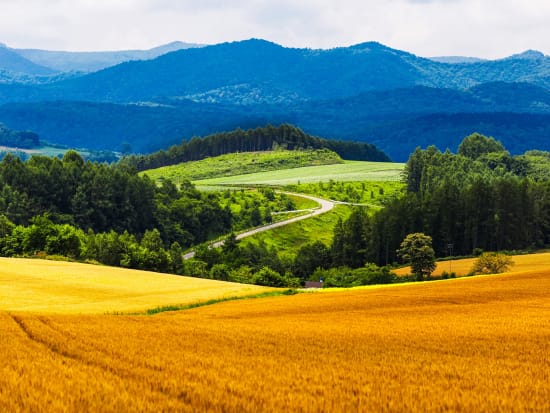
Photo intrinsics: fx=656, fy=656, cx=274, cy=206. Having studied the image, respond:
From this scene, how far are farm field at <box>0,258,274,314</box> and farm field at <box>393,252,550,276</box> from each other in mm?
54215

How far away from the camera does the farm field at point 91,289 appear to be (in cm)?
5153

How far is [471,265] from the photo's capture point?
120938 mm

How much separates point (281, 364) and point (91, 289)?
4788cm

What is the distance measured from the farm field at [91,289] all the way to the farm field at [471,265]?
178 feet

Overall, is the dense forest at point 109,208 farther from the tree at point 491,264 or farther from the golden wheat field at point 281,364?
the golden wheat field at point 281,364

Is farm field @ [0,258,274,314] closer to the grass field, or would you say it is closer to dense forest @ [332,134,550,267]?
the grass field

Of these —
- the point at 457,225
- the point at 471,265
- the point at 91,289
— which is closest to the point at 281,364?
the point at 91,289

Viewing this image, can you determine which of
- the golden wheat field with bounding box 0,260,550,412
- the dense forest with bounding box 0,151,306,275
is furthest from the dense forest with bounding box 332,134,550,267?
the golden wheat field with bounding box 0,260,550,412

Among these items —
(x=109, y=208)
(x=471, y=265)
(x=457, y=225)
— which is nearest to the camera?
(x=471, y=265)

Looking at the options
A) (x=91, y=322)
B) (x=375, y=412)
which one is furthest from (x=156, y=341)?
(x=375, y=412)

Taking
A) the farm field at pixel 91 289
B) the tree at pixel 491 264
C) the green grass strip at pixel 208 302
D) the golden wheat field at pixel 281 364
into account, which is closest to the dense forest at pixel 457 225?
the tree at pixel 491 264

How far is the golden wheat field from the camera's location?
14.4m

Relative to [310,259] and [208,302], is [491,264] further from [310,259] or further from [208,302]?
[208,302]

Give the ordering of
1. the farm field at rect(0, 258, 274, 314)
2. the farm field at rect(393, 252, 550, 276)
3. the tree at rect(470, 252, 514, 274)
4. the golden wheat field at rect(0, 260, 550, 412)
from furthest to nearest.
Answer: the farm field at rect(393, 252, 550, 276) → the tree at rect(470, 252, 514, 274) → the farm field at rect(0, 258, 274, 314) → the golden wheat field at rect(0, 260, 550, 412)
